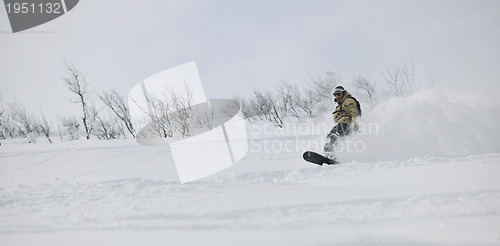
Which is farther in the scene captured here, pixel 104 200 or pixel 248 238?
pixel 104 200

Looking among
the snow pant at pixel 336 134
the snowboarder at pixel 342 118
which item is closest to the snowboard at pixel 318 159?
the snowboarder at pixel 342 118

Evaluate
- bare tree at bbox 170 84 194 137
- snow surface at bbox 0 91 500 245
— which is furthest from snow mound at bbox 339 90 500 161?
bare tree at bbox 170 84 194 137

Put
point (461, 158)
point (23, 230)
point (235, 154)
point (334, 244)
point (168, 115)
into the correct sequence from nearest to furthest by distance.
Answer: point (334, 244) → point (23, 230) → point (461, 158) → point (235, 154) → point (168, 115)

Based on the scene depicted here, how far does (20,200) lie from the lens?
438cm

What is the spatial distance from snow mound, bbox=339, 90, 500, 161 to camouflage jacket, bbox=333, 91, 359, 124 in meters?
0.45

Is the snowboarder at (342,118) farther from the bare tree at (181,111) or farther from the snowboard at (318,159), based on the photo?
the bare tree at (181,111)

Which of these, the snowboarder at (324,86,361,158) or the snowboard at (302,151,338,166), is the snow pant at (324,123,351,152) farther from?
the snowboard at (302,151,338,166)

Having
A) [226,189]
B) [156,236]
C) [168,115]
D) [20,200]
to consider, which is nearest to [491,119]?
[226,189]

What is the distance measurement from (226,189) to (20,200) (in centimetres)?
311

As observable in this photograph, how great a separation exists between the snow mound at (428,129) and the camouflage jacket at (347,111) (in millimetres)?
451

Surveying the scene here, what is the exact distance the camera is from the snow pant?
6.92 metres

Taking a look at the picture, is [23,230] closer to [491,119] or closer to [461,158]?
[461,158]

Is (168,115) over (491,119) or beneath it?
over

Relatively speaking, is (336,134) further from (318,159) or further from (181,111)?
(181,111)
